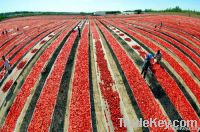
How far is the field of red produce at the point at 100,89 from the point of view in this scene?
18109 mm

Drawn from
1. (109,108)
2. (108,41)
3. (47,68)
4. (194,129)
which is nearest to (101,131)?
(109,108)

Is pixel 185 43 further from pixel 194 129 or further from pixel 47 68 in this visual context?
pixel 47 68

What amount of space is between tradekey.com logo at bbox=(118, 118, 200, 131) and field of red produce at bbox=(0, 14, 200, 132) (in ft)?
0.29

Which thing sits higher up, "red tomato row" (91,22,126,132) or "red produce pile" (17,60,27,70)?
"red produce pile" (17,60,27,70)

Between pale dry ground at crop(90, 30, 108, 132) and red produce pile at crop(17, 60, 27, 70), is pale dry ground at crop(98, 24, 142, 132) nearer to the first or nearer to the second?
pale dry ground at crop(90, 30, 108, 132)

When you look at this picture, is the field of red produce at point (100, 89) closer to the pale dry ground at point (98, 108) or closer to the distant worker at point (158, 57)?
the pale dry ground at point (98, 108)

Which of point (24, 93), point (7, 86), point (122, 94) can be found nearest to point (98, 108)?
point (122, 94)

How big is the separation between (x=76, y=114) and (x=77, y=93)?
3.42m

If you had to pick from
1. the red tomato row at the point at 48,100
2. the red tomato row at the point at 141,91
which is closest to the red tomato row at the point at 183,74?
the red tomato row at the point at 141,91

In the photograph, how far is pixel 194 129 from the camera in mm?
17297

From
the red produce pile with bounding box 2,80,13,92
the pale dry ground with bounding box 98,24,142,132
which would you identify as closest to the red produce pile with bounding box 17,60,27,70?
the red produce pile with bounding box 2,80,13,92

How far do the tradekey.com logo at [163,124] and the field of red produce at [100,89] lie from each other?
0.09 meters

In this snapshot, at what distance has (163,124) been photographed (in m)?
17.6

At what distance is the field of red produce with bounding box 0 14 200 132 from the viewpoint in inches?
713
